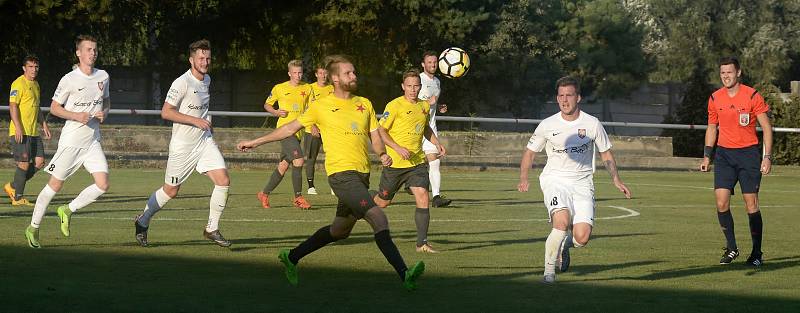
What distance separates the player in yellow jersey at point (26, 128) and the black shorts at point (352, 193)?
938cm

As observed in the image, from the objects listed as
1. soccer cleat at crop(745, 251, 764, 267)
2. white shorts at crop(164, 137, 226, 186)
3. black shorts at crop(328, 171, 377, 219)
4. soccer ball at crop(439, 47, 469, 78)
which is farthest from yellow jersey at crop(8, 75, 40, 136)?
soccer cleat at crop(745, 251, 764, 267)

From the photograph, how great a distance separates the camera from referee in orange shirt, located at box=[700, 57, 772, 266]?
41.3ft

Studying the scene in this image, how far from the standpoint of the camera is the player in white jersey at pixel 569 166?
35.6 feet

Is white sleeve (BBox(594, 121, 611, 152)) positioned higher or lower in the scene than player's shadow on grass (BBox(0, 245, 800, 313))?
higher

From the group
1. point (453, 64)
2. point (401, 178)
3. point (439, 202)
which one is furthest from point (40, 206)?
point (453, 64)

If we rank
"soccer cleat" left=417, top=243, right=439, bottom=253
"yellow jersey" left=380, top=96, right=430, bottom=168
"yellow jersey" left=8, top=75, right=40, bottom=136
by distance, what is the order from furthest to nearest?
"yellow jersey" left=8, top=75, right=40, bottom=136 < "yellow jersey" left=380, top=96, right=430, bottom=168 < "soccer cleat" left=417, top=243, right=439, bottom=253

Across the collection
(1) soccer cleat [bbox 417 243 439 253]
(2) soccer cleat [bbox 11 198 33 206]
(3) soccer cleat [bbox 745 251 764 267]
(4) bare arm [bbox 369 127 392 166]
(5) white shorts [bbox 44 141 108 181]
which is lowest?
(2) soccer cleat [bbox 11 198 33 206]

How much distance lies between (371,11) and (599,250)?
2972 centimetres

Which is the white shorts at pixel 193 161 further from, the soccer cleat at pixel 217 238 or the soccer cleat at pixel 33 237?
the soccer cleat at pixel 33 237

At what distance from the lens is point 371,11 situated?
42656mm

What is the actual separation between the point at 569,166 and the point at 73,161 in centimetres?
531

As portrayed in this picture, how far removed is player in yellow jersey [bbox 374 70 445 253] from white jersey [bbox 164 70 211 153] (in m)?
1.91

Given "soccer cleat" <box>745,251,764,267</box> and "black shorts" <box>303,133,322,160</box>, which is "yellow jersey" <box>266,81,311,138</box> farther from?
"soccer cleat" <box>745,251,764,267</box>

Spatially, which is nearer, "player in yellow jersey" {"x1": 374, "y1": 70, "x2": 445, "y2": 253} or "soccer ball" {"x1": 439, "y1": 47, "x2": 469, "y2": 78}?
"player in yellow jersey" {"x1": 374, "y1": 70, "x2": 445, "y2": 253}
